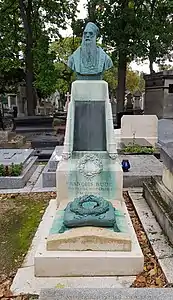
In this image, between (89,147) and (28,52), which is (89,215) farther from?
(28,52)

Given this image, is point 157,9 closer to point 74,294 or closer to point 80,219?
point 80,219

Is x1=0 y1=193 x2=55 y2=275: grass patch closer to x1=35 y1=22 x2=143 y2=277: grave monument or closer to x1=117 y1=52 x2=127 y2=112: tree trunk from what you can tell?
x1=35 y1=22 x2=143 y2=277: grave monument

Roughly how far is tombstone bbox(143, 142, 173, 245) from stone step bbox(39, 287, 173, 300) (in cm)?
167

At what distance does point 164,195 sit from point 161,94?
53.9 feet

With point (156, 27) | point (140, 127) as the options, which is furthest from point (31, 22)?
point (140, 127)

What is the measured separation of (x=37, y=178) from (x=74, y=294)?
5.79m

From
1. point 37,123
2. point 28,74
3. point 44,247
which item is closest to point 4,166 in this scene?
point 44,247

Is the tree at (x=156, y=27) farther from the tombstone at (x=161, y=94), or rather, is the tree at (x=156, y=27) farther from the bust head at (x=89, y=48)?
the bust head at (x=89, y=48)

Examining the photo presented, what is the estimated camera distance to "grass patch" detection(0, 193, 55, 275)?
428 centimetres

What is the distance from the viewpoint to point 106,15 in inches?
693

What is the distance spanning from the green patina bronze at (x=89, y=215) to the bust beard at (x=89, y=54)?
7.61ft

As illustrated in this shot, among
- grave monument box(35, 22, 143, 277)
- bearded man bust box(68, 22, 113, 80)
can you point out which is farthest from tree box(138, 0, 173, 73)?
grave monument box(35, 22, 143, 277)

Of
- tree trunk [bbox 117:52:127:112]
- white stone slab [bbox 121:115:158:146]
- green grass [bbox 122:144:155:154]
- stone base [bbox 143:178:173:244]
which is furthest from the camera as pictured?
tree trunk [bbox 117:52:127:112]

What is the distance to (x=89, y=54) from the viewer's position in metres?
5.43
